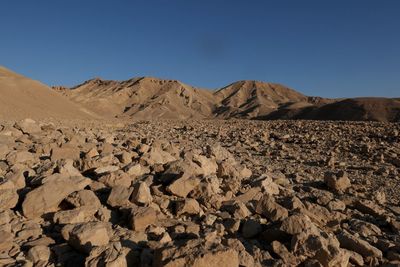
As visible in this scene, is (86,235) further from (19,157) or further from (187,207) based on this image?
(19,157)

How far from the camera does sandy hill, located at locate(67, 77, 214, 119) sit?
84.2m

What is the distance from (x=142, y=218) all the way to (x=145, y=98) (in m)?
96.9

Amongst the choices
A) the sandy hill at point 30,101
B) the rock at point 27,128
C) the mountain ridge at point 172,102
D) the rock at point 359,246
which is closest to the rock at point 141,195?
the rock at point 359,246

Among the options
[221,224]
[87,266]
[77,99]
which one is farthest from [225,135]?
[77,99]

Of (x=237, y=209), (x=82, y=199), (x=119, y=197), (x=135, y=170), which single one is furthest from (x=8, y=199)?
(x=237, y=209)

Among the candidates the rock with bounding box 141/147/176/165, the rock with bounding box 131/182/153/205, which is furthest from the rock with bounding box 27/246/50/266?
the rock with bounding box 141/147/176/165

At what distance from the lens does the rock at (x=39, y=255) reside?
3631 millimetres

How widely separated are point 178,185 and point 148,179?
0.53 m

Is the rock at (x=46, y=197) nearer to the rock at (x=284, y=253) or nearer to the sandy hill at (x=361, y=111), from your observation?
the rock at (x=284, y=253)

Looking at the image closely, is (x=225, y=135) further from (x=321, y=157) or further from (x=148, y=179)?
(x=148, y=179)

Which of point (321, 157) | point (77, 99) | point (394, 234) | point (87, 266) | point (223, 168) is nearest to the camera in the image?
point (87, 266)

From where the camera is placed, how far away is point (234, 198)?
571 cm

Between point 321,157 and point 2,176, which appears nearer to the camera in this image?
point 2,176

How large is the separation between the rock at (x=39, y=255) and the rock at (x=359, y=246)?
124 inches
